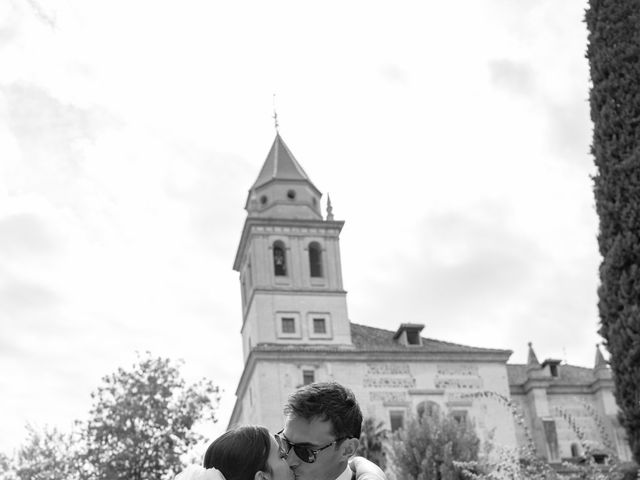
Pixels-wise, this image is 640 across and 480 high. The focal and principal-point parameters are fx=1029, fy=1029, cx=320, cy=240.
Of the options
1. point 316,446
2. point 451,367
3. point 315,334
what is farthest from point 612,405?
point 316,446

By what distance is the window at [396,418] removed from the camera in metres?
40.8

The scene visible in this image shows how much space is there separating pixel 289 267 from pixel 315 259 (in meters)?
1.52

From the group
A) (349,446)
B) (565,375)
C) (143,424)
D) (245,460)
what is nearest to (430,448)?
(143,424)

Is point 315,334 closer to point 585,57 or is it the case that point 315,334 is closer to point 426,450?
point 426,450

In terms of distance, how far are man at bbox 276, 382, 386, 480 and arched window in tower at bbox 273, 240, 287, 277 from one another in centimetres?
4048

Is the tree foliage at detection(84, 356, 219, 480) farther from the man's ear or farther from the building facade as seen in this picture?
the man's ear

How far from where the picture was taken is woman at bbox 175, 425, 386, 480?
10.9ft

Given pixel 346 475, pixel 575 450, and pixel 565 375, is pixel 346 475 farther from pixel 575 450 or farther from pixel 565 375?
pixel 565 375

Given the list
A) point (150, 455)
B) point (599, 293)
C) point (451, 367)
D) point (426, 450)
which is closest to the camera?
point (599, 293)

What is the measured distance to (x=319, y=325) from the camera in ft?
Result: 140

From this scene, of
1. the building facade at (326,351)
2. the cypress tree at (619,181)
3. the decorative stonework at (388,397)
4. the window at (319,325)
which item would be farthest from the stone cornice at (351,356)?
the cypress tree at (619,181)

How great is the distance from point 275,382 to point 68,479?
31.4 ft

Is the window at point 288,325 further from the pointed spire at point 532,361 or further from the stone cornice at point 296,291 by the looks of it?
the pointed spire at point 532,361

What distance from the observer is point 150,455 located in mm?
31703
